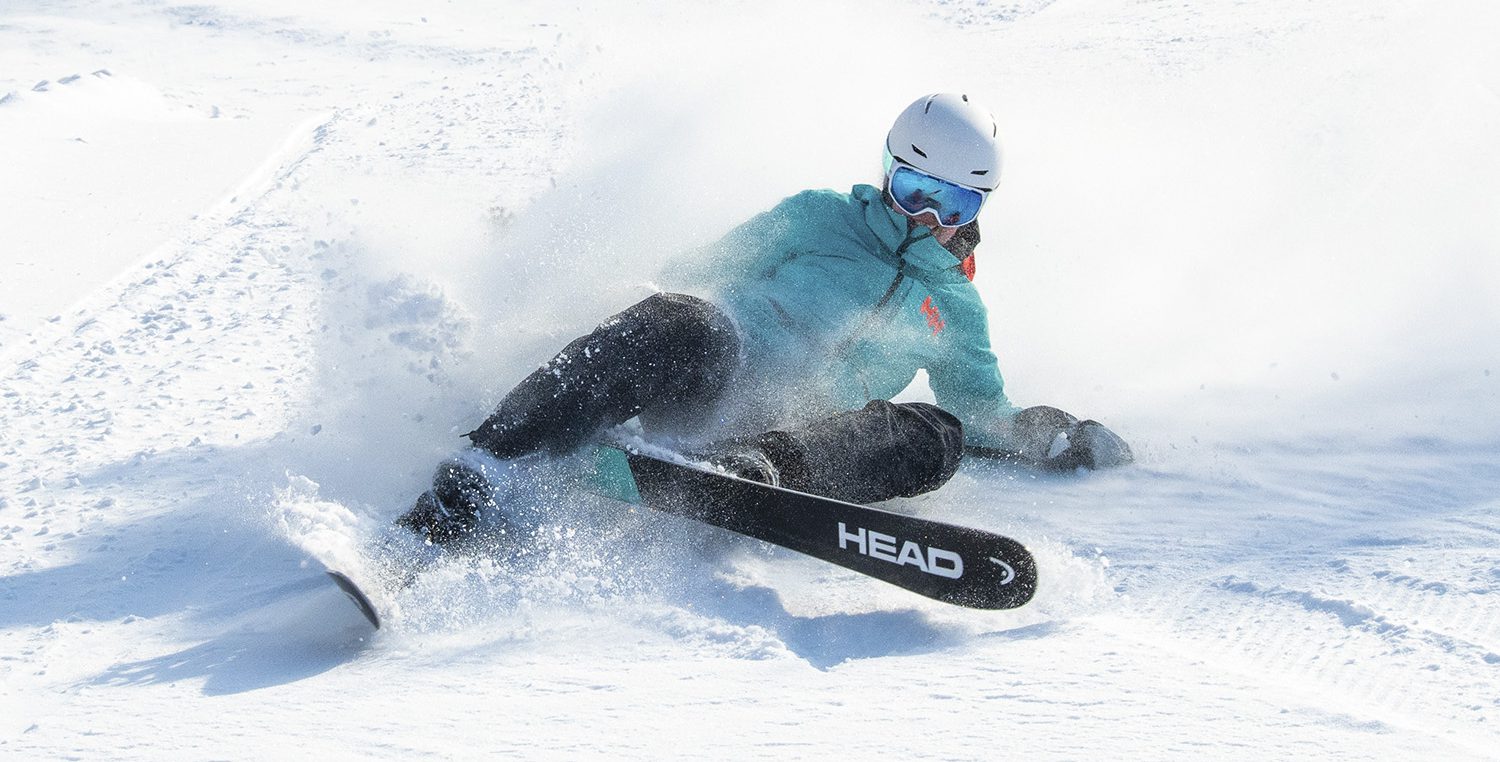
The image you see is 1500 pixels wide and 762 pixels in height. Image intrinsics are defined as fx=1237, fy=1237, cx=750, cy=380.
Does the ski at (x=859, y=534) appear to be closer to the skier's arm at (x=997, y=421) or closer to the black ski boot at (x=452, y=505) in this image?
the black ski boot at (x=452, y=505)

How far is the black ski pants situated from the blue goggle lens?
676mm

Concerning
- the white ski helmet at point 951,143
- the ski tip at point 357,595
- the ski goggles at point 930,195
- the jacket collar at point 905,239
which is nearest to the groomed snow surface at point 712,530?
the ski tip at point 357,595

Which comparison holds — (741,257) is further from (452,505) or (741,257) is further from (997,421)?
(452,505)

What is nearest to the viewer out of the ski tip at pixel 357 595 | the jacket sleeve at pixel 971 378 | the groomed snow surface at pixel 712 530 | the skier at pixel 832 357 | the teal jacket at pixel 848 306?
the groomed snow surface at pixel 712 530

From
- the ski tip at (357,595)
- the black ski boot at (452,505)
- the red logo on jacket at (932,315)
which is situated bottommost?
the ski tip at (357,595)

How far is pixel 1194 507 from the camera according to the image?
377 cm

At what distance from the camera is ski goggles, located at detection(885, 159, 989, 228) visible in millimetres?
3969

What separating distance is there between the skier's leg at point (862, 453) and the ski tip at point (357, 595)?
3.13ft

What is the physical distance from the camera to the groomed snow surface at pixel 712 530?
233 cm

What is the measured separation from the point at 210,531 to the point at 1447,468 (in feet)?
12.2

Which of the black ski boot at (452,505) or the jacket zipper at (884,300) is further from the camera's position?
the jacket zipper at (884,300)

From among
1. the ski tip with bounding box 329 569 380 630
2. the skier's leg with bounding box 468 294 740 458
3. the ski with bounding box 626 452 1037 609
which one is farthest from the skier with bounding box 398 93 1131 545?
the ski tip with bounding box 329 569 380 630

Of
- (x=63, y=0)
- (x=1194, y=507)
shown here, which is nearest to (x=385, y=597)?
(x=1194, y=507)

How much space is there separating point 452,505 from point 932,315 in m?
1.74
